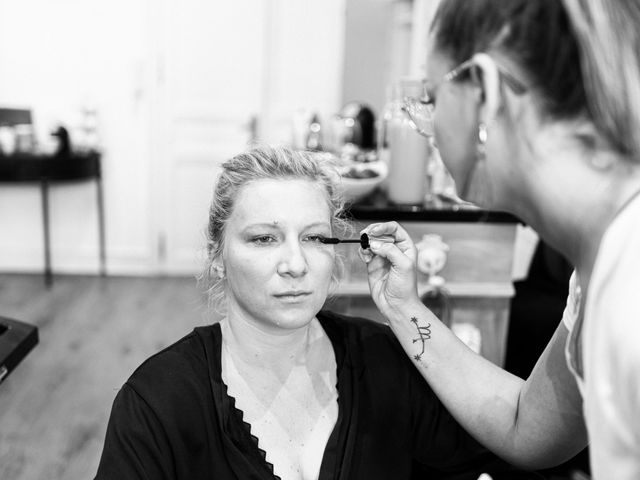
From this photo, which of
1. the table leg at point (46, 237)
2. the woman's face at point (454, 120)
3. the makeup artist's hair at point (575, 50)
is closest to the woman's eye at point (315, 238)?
the woman's face at point (454, 120)

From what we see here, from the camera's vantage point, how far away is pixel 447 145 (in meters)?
0.79

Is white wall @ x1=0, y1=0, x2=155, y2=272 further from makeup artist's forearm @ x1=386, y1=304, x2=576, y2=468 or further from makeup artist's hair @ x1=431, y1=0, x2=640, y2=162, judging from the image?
makeup artist's hair @ x1=431, y1=0, x2=640, y2=162

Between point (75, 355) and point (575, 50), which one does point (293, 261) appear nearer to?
point (575, 50)

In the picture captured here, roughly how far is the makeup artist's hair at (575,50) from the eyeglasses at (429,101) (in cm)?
1

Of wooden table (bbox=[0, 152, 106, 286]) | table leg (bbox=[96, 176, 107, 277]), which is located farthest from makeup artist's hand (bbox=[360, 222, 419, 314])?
table leg (bbox=[96, 176, 107, 277])

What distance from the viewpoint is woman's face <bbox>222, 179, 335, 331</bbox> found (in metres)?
1.22

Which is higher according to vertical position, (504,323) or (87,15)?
(87,15)

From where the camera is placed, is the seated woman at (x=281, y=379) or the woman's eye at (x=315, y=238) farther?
the woman's eye at (x=315, y=238)

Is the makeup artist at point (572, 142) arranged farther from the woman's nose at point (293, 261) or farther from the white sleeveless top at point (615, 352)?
the woman's nose at point (293, 261)

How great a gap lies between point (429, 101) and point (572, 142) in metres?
0.23

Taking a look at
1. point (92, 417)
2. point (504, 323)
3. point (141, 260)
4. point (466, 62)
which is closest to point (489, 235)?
point (504, 323)

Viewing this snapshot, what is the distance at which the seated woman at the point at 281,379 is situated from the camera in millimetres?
1161

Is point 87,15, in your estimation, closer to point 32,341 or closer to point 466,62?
point 32,341

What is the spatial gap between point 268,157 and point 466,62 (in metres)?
0.62
